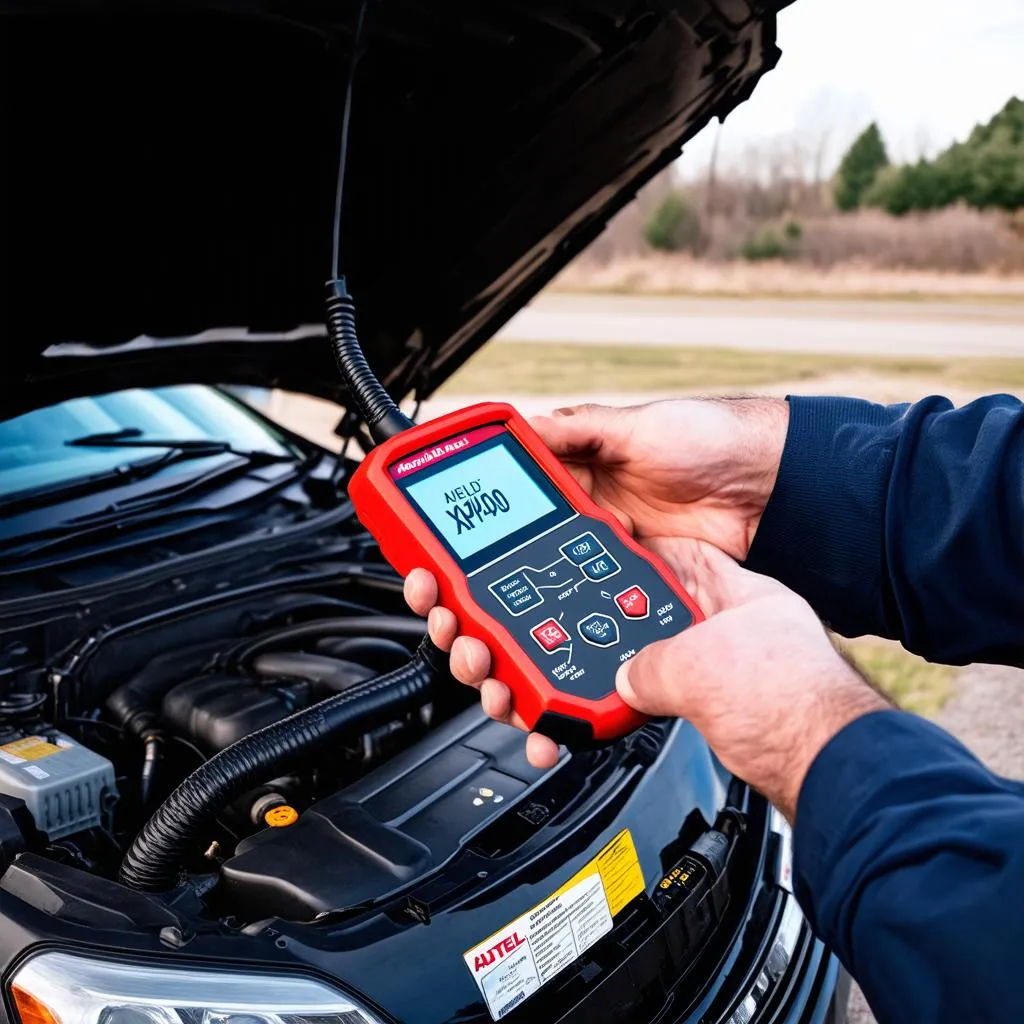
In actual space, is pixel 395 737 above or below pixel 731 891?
above

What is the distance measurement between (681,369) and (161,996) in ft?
36.3

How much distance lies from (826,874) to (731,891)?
0.88 metres

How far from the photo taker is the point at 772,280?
68.6ft

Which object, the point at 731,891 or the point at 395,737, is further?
the point at 395,737

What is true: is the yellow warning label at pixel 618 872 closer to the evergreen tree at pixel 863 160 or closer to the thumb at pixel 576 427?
the thumb at pixel 576 427

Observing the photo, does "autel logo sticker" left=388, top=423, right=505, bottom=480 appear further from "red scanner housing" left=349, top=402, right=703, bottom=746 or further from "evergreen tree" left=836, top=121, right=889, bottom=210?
"evergreen tree" left=836, top=121, right=889, bottom=210

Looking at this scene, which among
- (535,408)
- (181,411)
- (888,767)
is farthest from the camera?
(535,408)

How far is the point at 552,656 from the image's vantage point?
1352 mm

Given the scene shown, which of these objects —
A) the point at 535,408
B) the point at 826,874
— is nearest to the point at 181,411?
the point at 826,874

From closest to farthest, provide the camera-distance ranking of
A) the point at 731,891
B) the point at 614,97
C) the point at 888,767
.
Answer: the point at 888,767, the point at 731,891, the point at 614,97

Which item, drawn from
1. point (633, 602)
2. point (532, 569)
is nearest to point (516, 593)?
point (532, 569)

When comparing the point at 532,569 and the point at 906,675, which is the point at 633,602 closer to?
the point at 532,569

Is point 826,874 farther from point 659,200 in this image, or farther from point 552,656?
point 659,200

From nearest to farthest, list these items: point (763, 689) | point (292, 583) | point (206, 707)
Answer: point (763, 689) → point (206, 707) → point (292, 583)
